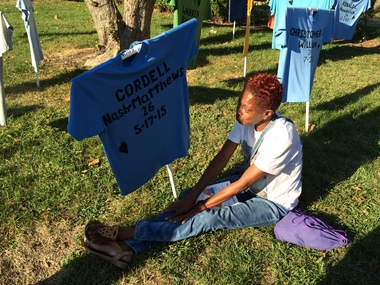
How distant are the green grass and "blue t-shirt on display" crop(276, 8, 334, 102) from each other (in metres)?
0.69

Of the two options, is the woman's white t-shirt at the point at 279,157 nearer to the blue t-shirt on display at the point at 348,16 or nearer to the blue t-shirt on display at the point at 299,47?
the blue t-shirt on display at the point at 299,47

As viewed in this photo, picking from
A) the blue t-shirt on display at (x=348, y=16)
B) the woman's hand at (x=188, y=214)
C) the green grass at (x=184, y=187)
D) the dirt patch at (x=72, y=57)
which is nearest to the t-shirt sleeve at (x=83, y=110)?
the woman's hand at (x=188, y=214)

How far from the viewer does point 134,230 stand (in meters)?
2.79

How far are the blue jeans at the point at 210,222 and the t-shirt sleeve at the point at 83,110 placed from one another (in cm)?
99

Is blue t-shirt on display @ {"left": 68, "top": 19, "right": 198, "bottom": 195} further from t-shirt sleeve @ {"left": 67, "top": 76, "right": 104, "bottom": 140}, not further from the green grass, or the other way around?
the green grass

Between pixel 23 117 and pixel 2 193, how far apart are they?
197cm

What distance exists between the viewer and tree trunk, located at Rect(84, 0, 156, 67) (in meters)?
7.00

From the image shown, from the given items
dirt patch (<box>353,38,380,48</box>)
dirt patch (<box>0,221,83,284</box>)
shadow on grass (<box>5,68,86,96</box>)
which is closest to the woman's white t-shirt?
dirt patch (<box>0,221,83,284</box>)

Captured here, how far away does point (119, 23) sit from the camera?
7242 mm

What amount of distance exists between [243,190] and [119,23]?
5702 millimetres

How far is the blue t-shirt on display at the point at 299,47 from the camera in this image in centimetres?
430

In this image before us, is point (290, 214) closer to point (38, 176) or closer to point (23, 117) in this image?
point (38, 176)

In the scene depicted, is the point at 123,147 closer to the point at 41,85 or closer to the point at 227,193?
the point at 227,193

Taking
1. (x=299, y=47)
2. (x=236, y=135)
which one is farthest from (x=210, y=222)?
(x=299, y=47)
